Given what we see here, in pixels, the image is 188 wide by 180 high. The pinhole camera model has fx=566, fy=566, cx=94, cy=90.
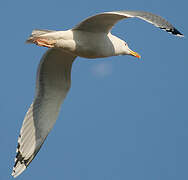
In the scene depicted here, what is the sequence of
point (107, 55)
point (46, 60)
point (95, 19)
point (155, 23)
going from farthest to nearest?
point (46, 60) < point (107, 55) < point (95, 19) < point (155, 23)

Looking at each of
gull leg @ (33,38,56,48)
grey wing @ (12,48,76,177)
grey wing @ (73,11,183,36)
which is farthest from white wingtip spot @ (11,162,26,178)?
grey wing @ (73,11,183,36)

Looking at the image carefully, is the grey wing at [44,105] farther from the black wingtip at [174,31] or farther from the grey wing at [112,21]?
the black wingtip at [174,31]

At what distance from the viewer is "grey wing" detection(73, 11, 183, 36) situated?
20.7 feet

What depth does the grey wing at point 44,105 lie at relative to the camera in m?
8.11

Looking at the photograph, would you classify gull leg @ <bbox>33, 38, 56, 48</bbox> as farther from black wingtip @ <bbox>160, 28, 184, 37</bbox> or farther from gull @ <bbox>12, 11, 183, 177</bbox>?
black wingtip @ <bbox>160, 28, 184, 37</bbox>

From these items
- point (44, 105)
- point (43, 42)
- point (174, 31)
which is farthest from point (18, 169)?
point (174, 31)

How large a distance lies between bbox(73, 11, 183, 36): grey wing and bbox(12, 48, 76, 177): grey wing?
89 centimetres

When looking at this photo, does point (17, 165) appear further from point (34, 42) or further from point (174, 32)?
point (174, 32)

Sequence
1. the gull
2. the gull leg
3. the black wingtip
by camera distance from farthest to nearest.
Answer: the gull < the gull leg < the black wingtip

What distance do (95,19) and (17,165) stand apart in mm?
2562

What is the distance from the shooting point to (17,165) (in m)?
8.23

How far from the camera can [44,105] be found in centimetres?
827

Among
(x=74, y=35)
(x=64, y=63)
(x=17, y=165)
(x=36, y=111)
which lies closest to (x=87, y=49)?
(x=74, y=35)

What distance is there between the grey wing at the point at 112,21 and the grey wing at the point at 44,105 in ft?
2.91
